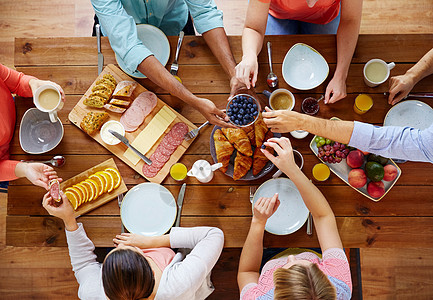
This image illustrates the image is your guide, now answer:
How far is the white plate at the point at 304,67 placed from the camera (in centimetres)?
200

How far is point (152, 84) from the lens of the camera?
2.07 m

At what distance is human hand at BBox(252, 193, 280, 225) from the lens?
69.6 inches

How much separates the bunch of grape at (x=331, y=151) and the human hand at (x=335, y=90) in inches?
9.6

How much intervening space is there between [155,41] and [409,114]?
61.6 inches

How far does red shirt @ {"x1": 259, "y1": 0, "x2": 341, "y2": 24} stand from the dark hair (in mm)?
1660

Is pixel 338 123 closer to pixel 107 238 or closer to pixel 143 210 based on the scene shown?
pixel 143 210

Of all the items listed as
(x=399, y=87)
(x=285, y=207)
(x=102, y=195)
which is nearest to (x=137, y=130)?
(x=102, y=195)

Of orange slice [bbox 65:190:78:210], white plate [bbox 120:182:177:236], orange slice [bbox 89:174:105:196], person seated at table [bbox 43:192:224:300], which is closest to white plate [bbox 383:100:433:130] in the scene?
person seated at table [bbox 43:192:224:300]

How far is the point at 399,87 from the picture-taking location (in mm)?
1900

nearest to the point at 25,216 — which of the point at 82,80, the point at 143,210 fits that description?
the point at 143,210

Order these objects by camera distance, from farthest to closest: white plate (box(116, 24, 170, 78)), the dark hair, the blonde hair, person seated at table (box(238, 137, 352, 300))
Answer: white plate (box(116, 24, 170, 78)) → person seated at table (box(238, 137, 352, 300)) → the dark hair → the blonde hair

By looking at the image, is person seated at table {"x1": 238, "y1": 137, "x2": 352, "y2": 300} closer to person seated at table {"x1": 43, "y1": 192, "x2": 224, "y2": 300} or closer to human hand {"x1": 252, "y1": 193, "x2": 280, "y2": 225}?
human hand {"x1": 252, "y1": 193, "x2": 280, "y2": 225}

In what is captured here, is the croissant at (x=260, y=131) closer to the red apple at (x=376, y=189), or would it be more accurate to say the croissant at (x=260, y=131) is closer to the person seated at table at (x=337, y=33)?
the person seated at table at (x=337, y=33)

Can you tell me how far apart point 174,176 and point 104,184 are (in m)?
0.40
